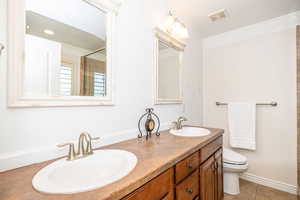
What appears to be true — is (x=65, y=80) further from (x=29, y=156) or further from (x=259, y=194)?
(x=259, y=194)

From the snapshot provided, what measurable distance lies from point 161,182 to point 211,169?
732 mm

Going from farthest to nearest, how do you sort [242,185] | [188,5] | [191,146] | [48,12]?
[242,185]
[188,5]
[191,146]
[48,12]

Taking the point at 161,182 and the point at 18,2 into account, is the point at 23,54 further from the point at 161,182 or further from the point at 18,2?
the point at 161,182

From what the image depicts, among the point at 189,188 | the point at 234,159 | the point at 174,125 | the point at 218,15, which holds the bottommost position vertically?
the point at 234,159

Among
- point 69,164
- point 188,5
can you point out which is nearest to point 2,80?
point 69,164

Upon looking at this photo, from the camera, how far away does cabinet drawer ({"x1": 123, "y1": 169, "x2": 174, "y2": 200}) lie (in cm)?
58

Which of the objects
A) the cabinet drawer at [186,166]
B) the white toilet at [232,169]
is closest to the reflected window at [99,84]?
the cabinet drawer at [186,166]

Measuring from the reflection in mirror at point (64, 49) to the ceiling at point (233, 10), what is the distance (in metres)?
1.10

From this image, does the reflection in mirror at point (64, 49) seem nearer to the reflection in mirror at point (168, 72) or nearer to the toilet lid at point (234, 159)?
the reflection in mirror at point (168, 72)

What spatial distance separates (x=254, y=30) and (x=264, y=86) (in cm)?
79

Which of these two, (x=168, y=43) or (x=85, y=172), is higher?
(x=168, y=43)

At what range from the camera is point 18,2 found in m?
0.69

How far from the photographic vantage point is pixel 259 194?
5.74 feet

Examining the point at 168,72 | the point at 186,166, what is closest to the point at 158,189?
the point at 186,166
